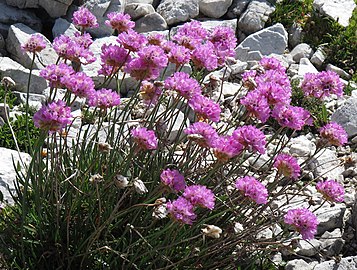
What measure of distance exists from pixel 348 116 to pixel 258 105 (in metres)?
2.71

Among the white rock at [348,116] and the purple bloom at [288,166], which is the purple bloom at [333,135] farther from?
the white rock at [348,116]

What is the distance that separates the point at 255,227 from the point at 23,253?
3.54 ft

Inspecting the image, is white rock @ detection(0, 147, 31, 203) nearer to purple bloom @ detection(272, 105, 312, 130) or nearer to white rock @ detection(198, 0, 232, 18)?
purple bloom @ detection(272, 105, 312, 130)

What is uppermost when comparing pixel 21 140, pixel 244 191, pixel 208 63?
pixel 208 63

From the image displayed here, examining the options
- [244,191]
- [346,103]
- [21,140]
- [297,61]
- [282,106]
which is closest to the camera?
[244,191]

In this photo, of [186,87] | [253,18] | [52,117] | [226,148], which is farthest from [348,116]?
[52,117]

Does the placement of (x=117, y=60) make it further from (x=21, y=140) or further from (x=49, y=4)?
(x=49, y=4)

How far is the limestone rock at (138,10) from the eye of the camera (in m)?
6.52

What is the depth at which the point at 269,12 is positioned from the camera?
272 inches

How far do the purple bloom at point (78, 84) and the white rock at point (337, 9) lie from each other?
14.7 ft

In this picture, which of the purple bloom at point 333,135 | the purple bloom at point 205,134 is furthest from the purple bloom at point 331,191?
the purple bloom at point 205,134

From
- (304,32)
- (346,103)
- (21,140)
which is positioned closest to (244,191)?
(21,140)

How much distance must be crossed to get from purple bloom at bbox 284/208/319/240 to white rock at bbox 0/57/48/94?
114 inches

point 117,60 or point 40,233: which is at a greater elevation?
point 117,60
